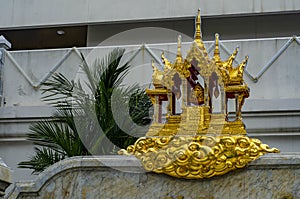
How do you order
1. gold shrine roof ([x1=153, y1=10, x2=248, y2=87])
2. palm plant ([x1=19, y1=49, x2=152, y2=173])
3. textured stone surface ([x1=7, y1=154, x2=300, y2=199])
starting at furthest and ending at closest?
1. palm plant ([x1=19, y1=49, x2=152, y2=173])
2. gold shrine roof ([x1=153, y1=10, x2=248, y2=87])
3. textured stone surface ([x1=7, y1=154, x2=300, y2=199])

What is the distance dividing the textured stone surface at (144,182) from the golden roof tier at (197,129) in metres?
0.11

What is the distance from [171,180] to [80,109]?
3.41m

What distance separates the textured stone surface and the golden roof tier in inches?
4.3

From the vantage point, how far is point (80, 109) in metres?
9.20

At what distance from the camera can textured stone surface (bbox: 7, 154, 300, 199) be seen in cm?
586

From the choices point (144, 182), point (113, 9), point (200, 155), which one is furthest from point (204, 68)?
point (113, 9)

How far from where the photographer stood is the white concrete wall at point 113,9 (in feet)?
44.7

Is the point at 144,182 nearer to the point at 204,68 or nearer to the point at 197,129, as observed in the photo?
the point at 197,129

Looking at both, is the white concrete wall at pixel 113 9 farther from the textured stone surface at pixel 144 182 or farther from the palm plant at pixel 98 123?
the textured stone surface at pixel 144 182

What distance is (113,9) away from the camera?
1433 cm

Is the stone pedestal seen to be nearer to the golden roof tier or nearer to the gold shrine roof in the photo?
the golden roof tier

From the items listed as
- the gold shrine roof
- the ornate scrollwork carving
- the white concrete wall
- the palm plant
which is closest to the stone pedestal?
the palm plant

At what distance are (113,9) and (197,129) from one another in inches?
336

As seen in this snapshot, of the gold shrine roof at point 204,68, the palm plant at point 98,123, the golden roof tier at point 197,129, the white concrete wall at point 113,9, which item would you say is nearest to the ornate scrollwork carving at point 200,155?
the golden roof tier at point 197,129
